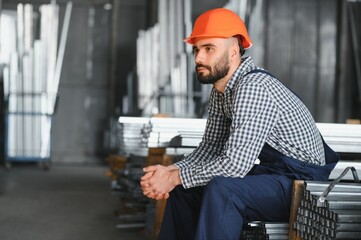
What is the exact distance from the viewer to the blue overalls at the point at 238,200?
8.04 ft

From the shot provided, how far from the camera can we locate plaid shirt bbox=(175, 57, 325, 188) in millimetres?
2480

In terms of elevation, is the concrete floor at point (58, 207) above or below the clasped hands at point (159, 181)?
below

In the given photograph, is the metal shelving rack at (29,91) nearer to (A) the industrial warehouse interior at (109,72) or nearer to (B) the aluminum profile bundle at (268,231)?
(A) the industrial warehouse interior at (109,72)

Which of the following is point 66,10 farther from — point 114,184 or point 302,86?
point 114,184

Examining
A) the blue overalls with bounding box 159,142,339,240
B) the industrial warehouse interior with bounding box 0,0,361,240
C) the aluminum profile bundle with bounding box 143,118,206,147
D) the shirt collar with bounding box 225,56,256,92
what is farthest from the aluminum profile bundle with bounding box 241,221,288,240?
the industrial warehouse interior with bounding box 0,0,361,240

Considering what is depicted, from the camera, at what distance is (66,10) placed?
11391 millimetres

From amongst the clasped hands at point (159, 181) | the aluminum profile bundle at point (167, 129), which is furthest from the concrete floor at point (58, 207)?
the clasped hands at point (159, 181)

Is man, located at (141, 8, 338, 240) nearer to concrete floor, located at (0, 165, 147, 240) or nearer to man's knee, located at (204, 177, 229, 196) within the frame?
man's knee, located at (204, 177, 229, 196)

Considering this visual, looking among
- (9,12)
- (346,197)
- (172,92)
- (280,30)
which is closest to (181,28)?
(172,92)

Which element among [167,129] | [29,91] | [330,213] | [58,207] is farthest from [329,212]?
[29,91]

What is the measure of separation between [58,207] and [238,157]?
3825 mm

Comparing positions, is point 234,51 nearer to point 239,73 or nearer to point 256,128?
point 239,73

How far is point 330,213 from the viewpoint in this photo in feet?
7.36

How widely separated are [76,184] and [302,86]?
5.10 meters
